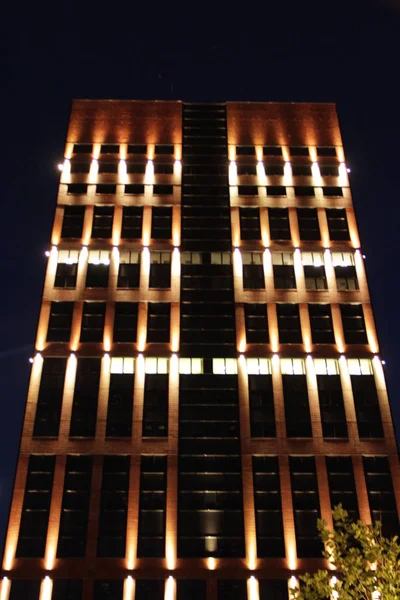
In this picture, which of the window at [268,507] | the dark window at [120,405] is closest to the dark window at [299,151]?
the dark window at [120,405]

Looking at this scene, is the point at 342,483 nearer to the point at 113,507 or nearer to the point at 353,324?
the point at 353,324

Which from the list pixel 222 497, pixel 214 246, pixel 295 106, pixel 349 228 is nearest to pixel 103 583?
pixel 222 497

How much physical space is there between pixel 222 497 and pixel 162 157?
116 ft

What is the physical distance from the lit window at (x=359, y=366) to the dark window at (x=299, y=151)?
24.7 metres

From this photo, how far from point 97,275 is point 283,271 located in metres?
17.0

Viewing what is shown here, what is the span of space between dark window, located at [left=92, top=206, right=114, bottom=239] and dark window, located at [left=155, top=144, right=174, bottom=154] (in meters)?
9.24

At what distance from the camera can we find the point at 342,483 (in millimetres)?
42719

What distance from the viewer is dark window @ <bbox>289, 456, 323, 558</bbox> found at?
40156mm

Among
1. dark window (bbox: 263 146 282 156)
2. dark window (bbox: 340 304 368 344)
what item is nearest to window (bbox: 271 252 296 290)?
dark window (bbox: 340 304 368 344)

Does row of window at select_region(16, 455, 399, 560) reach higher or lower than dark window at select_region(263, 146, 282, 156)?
lower


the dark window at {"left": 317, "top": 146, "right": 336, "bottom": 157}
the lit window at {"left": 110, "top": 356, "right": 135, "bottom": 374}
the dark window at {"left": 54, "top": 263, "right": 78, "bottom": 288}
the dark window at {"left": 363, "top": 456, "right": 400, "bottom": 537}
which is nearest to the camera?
the dark window at {"left": 363, "top": 456, "right": 400, "bottom": 537}

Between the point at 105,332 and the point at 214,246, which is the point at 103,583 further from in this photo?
the point at 214,246

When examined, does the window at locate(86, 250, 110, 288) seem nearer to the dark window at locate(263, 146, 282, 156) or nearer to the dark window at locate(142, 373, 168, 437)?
the dark window at locate(142, 373, 168, 437)

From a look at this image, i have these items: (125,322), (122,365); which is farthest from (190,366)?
(125,322)
